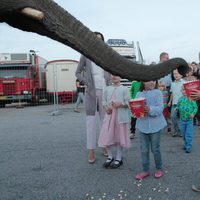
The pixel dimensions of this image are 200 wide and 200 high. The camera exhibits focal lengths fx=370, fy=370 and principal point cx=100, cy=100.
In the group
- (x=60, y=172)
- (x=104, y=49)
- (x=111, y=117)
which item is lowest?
(x=60, y=172)

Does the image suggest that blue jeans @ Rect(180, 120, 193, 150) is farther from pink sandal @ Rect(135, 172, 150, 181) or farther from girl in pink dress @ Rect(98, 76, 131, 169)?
pink sandal @ Rect(135, 172, 150, 181)

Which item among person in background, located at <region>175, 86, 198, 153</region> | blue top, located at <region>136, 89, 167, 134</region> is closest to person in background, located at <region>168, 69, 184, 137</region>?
person in background, located at <region>175, 86, 198, 153</region>

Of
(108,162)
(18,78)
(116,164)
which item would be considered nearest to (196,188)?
(116,164)

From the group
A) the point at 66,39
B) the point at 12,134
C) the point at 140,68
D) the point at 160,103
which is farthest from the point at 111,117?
the point at 12,134

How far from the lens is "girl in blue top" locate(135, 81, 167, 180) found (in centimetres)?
518

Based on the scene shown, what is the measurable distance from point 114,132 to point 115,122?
162 mm

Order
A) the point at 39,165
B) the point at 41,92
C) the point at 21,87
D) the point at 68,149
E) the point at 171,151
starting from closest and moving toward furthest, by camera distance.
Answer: the point at 39,165 < the point at 171,151 < the point at 68,149 < the point at 21,87 < the point at 41,92

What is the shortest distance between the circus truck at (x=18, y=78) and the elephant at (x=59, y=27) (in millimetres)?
19156

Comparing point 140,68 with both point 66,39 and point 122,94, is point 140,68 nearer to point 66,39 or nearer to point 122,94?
point 66,39

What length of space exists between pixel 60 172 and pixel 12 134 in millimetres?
4436

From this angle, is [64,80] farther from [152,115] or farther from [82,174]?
[152,115]

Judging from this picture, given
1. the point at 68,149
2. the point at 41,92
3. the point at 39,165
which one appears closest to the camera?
the point at 39,165

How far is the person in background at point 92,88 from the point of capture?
6.20 metres

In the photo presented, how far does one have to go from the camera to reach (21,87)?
21.6 metres
